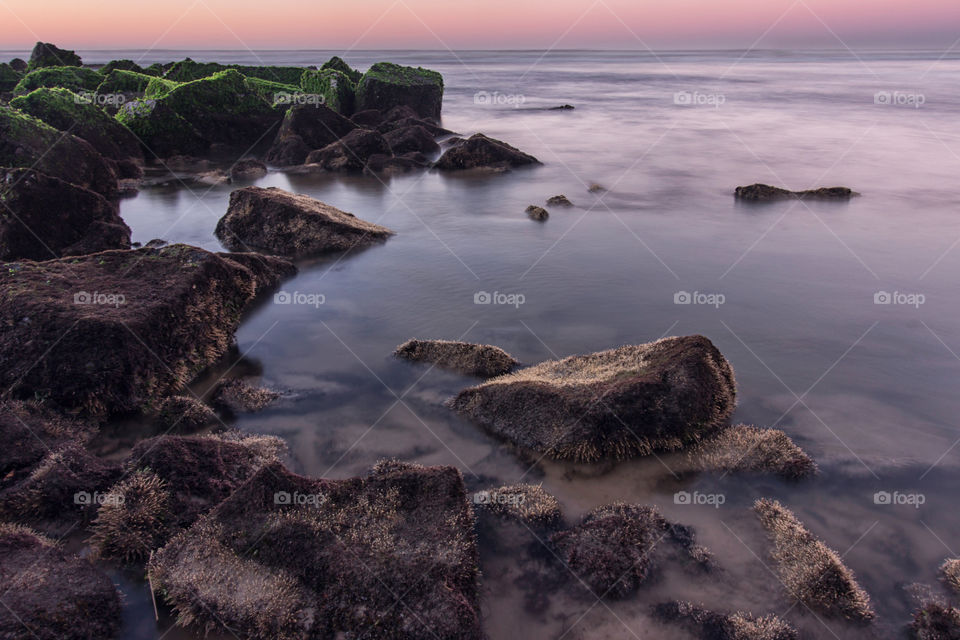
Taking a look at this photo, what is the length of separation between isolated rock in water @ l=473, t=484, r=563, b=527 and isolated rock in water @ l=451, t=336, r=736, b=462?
35.0 inches

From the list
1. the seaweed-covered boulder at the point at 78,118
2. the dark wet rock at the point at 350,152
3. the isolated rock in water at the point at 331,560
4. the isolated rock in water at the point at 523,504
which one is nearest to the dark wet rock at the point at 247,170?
the dark wet rock at the point at 350,152

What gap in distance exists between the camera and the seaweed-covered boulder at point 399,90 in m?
44.4

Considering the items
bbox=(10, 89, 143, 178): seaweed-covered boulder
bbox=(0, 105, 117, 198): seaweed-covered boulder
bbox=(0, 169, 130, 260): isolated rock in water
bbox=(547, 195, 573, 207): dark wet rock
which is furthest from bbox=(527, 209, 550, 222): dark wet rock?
bbox=(10, 89, 143, 178): seaweed-covered boulder

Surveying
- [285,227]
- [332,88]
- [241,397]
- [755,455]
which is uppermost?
[332,88]

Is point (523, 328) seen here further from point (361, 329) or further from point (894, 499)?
point (894, 499)

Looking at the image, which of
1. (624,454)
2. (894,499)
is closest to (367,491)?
(624,454)

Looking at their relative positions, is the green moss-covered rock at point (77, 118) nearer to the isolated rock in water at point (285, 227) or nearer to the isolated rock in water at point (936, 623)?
the isolated rock in water at point (285, 227)

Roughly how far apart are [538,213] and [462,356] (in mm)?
11814

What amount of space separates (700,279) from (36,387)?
1538 centimetres

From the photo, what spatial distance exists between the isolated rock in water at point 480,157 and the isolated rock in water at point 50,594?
1018 inches

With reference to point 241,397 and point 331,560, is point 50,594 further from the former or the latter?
point 241,397

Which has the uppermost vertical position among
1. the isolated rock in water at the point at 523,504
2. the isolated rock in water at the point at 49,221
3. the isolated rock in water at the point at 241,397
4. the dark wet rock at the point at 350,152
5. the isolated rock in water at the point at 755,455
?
the dark wet rock at the point at 350,152

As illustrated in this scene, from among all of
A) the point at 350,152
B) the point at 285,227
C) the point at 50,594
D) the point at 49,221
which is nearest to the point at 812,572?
the point at 50,594

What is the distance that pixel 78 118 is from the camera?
26562mm
